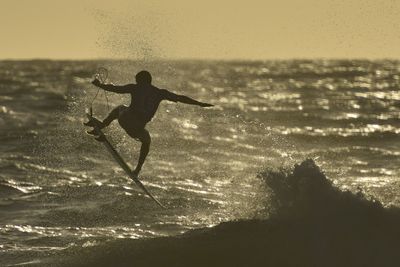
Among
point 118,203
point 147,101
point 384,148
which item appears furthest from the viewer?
point 384,148

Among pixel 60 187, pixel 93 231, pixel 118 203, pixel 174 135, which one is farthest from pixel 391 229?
pixel 174 135

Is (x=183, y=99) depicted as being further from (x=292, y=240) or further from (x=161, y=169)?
(x=161, y=169)

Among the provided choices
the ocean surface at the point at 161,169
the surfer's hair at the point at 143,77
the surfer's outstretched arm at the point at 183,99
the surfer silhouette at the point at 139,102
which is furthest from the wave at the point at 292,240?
the surfer's hair at the point at 143,77

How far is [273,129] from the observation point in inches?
1966

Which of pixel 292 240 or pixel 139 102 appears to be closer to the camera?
pixel 139 102

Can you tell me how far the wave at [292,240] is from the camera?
18.2 meters

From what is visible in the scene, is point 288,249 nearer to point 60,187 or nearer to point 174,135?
point 60,187

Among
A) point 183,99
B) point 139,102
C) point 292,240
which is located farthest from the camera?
point 292,240

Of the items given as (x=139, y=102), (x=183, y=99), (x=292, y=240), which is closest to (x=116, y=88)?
(x=139, y=102)

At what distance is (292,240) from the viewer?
18719 mm

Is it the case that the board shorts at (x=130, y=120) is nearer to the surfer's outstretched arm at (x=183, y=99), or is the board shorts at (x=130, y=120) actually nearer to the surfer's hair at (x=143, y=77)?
the surfer's hair at (x=143, y=77)

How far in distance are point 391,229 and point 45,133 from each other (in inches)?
1030

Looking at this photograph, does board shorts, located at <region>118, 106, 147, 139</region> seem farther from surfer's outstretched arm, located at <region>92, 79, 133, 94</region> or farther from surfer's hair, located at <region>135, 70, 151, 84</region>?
surfer's hair, located at <region>135, 70, 151, 84</region>

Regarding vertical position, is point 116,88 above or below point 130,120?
above
